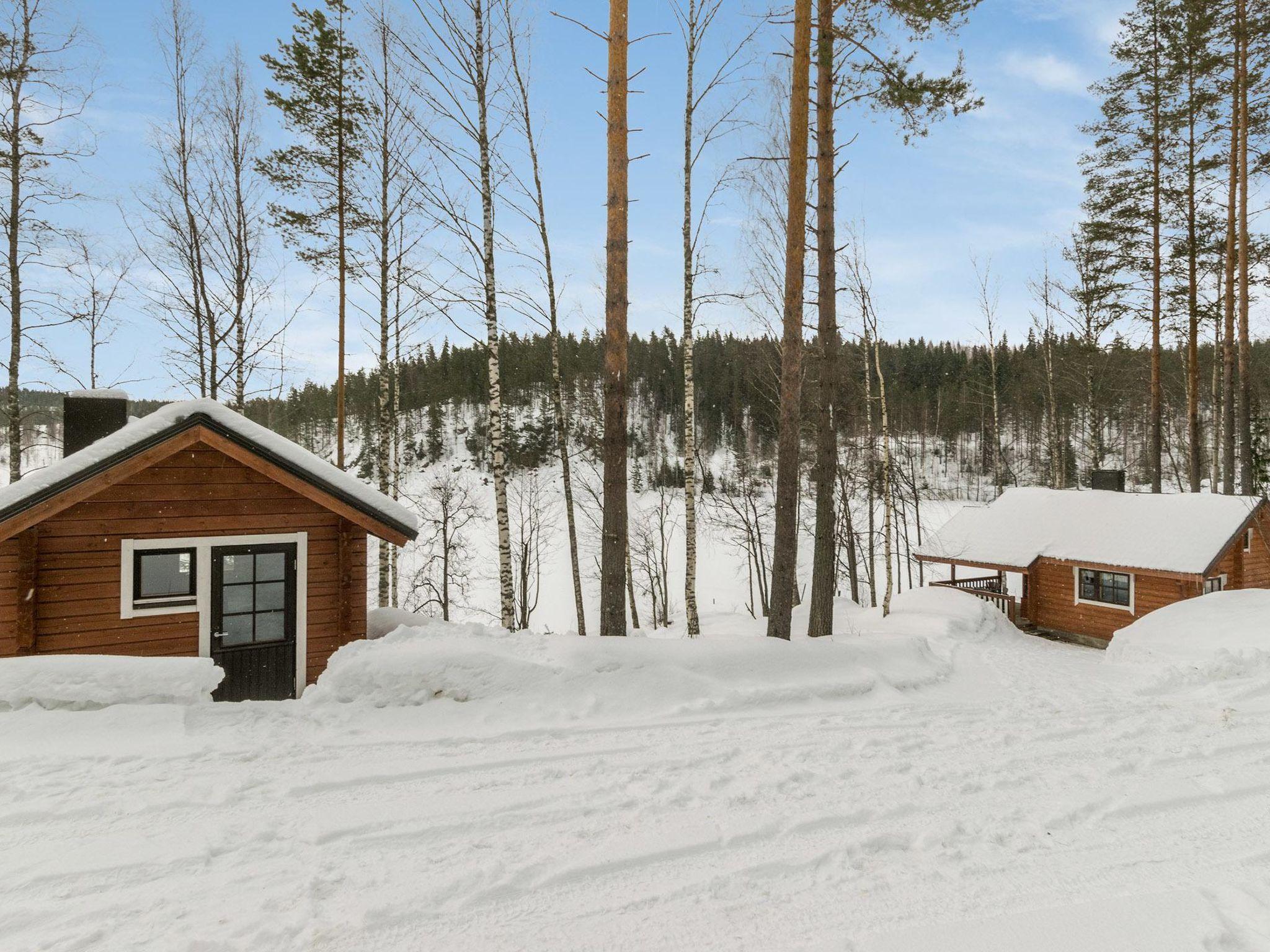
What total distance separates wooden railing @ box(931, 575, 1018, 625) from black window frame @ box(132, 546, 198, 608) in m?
15.8

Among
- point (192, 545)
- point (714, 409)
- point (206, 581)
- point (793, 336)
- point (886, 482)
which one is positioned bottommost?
point (206, 581)

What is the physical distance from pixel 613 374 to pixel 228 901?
17.7ft

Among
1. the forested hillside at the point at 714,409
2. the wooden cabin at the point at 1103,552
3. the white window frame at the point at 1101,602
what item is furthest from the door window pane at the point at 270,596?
the forested hillside at the point at 714,409

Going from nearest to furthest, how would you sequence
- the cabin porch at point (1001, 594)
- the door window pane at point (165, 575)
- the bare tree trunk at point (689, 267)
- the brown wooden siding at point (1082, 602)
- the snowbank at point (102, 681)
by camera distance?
the snowbank at point (102, 681) → the door window pane at point (165, 575) → the bare tree trunk at point (689, 267) → the brown wooden siding at point (1082, 602) → the cabin porch at point (1001, 594)

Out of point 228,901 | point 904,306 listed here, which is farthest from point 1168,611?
point 228,901

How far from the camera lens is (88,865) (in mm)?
2848

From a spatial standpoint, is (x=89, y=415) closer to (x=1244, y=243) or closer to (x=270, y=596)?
(x=270, y=596)

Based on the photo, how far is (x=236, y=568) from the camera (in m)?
6.30

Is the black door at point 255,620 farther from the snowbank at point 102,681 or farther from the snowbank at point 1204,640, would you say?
the snowbank at point 1204,640

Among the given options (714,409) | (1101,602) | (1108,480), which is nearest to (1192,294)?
(1108,480)

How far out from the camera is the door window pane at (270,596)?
252 inches

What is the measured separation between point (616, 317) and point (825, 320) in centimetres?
340

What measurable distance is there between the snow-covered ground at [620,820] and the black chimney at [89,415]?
402 centimetres

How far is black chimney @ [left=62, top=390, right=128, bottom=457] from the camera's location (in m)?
6.78
